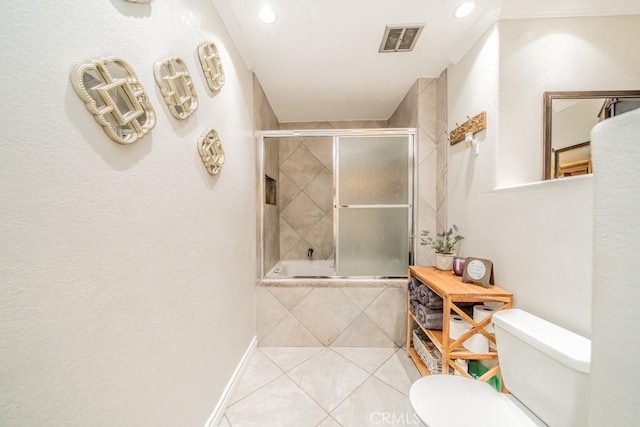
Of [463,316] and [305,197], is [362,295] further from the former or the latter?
[305,197]

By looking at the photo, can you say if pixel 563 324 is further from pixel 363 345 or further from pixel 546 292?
pixel 363 345

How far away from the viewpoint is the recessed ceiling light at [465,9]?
4.28 ft

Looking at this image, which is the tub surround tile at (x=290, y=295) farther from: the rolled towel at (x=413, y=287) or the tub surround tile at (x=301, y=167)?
the tub surround tile at (x=301, y=167)

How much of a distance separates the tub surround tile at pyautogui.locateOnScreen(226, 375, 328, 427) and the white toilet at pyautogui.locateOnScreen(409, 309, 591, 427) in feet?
2.30

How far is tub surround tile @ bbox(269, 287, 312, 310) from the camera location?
1.96 m

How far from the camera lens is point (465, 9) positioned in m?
1.33

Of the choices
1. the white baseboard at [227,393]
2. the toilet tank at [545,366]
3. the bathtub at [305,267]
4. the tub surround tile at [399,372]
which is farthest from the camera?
the bathtub at [305,267]

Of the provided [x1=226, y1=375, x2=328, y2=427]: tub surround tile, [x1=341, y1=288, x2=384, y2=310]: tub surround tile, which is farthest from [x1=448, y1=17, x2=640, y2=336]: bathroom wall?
[x1=226, y1=375, x2=328, y2=427]: tub surround tile

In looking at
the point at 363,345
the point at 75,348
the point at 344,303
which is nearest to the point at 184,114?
the point at 75,348

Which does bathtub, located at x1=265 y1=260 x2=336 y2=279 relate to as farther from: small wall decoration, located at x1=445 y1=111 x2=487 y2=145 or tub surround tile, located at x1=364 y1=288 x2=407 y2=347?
small wall decoration, located at x1=445 y1=111 x2=487 y2=145

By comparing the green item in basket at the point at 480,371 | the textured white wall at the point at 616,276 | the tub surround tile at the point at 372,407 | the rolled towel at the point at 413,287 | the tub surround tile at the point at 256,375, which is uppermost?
the textured white wall at the point at 616,276

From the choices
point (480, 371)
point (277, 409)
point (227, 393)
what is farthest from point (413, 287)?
point (227, 393)

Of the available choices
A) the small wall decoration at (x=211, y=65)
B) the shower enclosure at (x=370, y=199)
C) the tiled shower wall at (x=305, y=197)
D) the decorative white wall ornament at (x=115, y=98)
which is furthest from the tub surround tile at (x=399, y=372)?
the small wall decoration at (x=211, y=65)

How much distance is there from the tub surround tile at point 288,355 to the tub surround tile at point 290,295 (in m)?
0.34
